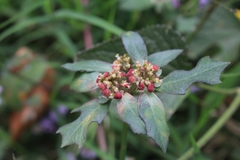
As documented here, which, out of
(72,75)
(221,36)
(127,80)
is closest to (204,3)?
(221,36)

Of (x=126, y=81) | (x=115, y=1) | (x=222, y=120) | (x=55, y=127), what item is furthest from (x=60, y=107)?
(x=126, y=81)

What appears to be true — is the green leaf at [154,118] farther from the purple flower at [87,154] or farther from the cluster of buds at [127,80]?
the purple flower at [87,154]

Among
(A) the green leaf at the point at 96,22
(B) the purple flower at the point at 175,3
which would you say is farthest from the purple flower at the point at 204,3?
(A) the green leaf at the point at 96,22

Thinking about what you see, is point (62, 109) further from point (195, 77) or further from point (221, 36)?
point (195, 77)

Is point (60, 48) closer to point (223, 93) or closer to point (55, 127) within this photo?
point (55, 127)

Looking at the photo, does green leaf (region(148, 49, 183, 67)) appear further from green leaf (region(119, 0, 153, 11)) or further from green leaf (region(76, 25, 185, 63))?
green leaf (region(119, 0, 153, 11))

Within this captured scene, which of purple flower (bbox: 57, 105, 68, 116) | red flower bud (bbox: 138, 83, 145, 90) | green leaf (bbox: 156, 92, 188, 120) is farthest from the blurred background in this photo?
red flower bud (bbox: 138, 83, 145, 90)
